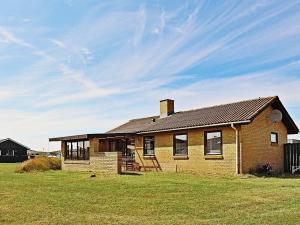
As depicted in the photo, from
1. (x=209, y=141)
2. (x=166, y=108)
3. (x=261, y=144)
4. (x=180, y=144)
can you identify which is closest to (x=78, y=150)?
(x=166, y=108)

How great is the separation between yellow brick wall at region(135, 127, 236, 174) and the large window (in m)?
3.89

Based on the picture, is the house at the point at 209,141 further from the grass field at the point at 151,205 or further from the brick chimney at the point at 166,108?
the grass field at the point at 151,205

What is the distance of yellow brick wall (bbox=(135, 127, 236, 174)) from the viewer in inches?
862

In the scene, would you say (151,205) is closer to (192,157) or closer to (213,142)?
(213,142)

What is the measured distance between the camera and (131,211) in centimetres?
966

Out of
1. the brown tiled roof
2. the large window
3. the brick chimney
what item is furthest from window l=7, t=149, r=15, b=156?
the brown tiled roof

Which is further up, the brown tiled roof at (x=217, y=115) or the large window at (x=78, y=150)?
the brown tiled roof at (x=217, y=115)

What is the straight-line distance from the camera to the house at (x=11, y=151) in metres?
62.1

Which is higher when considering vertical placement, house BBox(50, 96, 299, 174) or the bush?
house BBox(50, 96, 299, 174)

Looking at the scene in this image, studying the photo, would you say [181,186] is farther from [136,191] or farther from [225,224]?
[225,224]

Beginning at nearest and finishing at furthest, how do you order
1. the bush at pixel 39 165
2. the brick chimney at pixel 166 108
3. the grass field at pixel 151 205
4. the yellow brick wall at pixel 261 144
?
1. the grass field at pixel 151 205
2. the yellow brick wall at pixel 261 144
3. the bush at pixel 39 165
4. the brick chimney at pixel 166 108

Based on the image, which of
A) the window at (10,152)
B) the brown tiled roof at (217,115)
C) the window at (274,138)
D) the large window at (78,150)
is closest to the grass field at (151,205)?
the brown tiled roof at (217,115)

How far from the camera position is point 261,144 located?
75.1 ft

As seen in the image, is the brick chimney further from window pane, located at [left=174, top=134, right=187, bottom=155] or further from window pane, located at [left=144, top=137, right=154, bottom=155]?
window pane, located at [left=174, top=134, right=187, bottom=155]
